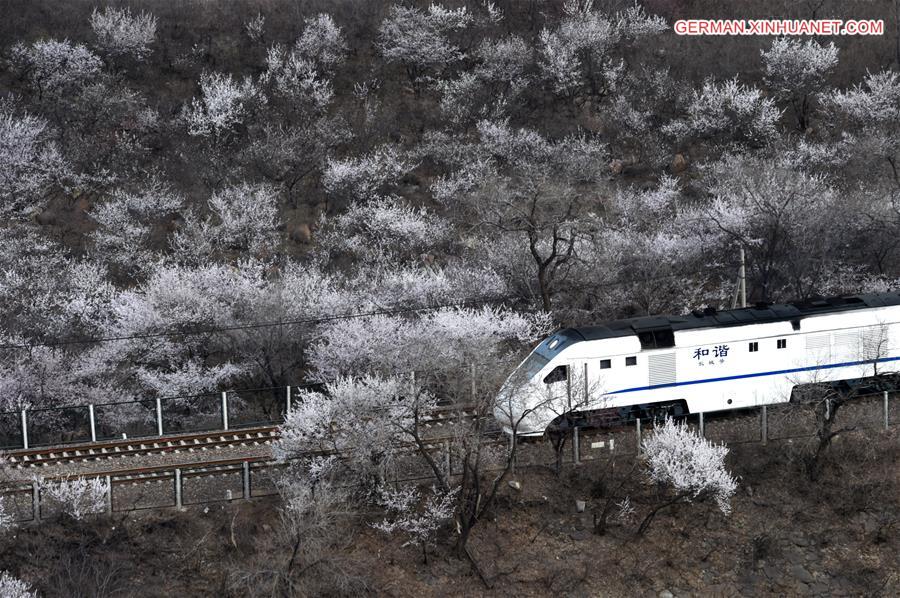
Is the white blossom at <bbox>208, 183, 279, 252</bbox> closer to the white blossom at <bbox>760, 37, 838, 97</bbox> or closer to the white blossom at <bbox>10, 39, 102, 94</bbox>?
the white blossom at <bbox>10, 39, 102, 94</bbox>

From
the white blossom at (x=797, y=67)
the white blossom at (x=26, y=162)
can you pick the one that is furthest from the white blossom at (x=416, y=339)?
the white blossom at (x=797, y=67)

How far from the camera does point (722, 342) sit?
24.9 m

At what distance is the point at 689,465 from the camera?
22312mm

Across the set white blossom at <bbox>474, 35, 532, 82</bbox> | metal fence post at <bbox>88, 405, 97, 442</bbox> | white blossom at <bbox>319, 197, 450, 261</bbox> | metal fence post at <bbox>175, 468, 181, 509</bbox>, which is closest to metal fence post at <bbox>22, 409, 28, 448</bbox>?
metal fence post at <bbox>88, 405, 97, 442</bbox>

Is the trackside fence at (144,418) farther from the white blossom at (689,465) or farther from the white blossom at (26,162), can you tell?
the white blossom at (26,162)

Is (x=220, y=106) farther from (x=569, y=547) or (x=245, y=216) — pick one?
(x=569, y=547)

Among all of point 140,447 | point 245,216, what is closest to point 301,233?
point 245,216

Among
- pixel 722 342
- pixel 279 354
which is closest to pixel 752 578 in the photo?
pixel 722 342

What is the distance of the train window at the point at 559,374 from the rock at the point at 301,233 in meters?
19.4

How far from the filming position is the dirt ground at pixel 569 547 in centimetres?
2072

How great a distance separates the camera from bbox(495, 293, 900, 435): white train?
928 inches

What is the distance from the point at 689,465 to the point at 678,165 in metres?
26.4

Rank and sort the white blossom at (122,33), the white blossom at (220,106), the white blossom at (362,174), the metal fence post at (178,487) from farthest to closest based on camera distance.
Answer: the white blossom at (122,33)
the white blossom at (220,106)
the white blossom at (362,174)
the metal fence post at (178,487)

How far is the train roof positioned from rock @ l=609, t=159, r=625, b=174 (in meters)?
20.6
